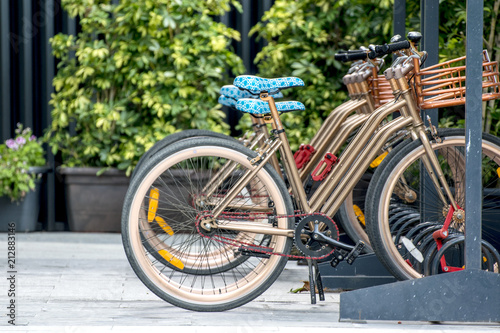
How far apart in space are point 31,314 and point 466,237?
1.93 metres

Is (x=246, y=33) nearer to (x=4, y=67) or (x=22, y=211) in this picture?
(x=4, y=67)

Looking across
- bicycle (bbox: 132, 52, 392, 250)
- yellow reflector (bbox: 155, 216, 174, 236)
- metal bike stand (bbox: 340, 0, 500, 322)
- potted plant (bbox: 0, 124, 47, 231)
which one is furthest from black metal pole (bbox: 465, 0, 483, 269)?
potted plant (bbox: 0, 124, 47, 231)

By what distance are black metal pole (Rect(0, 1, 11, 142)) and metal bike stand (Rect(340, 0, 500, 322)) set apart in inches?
168

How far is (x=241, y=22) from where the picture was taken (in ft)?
22.0

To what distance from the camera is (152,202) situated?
12.0ft

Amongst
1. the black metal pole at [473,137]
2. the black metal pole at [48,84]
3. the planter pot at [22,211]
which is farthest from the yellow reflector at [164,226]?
the black metal pole at [48,84]

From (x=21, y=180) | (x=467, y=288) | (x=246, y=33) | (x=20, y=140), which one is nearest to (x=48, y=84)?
(x=20, y=140)

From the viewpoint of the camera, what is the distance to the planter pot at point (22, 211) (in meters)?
6.14

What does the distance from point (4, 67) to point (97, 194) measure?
1396mm

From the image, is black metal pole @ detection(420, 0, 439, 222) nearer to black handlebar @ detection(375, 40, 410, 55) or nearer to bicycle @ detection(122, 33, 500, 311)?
bicycle @ detection(122, 33, 500, 311)

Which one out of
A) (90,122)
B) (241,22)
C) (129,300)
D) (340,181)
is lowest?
(129,300)

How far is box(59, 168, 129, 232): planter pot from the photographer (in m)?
6.21

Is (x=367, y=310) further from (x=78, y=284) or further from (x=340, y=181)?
(x=78, y=284)

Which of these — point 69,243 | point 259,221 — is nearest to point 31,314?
point 259,221
